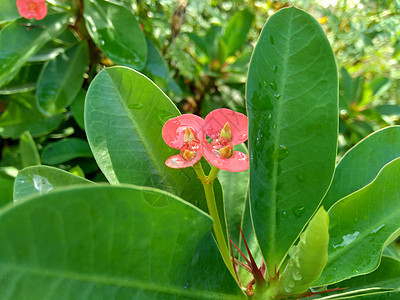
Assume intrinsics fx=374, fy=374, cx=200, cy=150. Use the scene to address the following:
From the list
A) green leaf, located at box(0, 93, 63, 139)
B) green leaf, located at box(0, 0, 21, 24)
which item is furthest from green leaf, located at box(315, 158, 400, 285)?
green leaf, located at box(0, 0, 21, 24)

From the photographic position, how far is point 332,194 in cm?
92

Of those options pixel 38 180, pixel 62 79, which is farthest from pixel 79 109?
pixel 38 180

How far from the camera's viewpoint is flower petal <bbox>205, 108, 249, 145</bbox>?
680mm

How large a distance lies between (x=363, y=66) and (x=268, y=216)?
1.45 m

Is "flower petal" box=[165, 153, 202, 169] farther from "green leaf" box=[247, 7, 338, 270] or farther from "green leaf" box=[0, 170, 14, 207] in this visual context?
"green leaf" box=[0, 170, 14, 207]

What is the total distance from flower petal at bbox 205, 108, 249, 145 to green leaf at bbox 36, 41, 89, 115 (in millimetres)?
837

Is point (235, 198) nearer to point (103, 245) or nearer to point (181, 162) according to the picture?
point (181, 162)

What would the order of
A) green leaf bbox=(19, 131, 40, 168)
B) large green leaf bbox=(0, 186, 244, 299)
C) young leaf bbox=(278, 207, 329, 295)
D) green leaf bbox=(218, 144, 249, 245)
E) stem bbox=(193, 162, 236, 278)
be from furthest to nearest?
green leaf bbox=(19, 131, 40, 168) → green leaf bbox=(218, 144, 249, 245) → stem bbox=(193, 162, 236, 278) → young leaf bbox=(278, 207, 329, 295) → large green leaf bbox=(0, 186, 244, 299)

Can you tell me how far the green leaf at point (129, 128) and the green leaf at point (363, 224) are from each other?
1.07 ft

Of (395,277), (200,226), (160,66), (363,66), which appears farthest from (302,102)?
(363,66)

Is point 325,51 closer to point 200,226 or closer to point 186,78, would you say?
point 200,226

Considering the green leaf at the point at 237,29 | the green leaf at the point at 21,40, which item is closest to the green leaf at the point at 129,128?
the green leaf at the point at 21,40

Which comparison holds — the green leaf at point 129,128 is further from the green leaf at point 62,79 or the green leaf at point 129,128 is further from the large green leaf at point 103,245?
the green leaf at point 62,79

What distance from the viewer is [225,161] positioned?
2.06 feet
